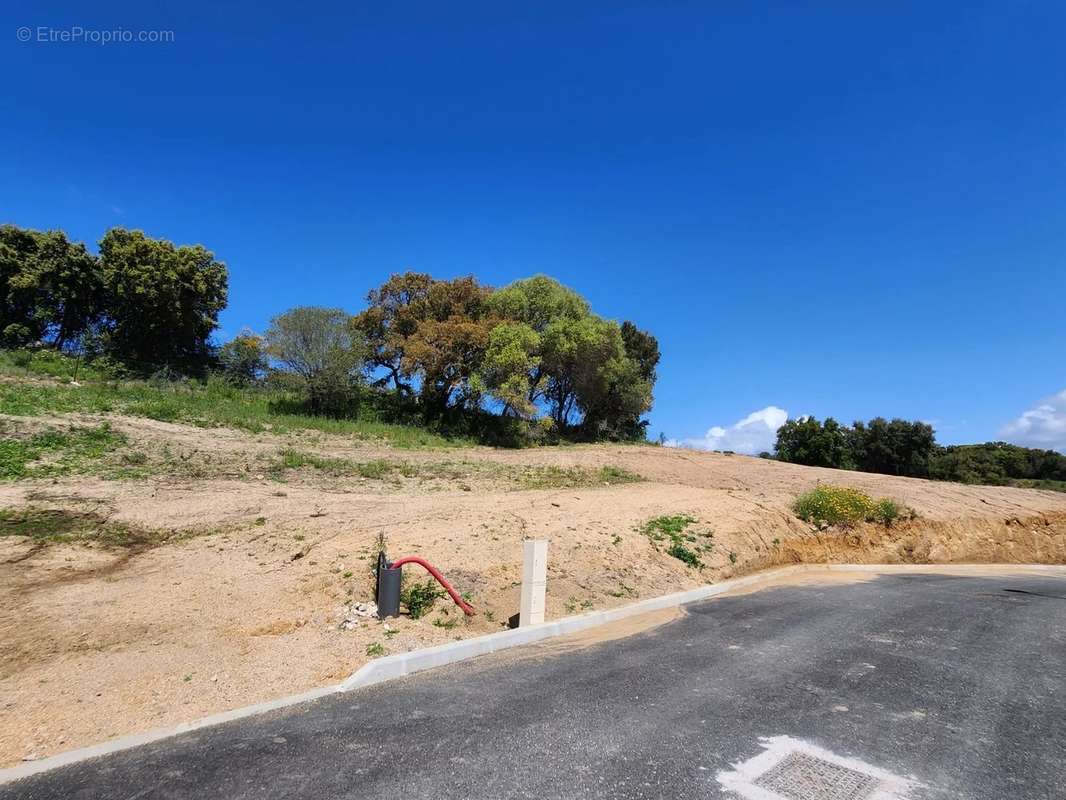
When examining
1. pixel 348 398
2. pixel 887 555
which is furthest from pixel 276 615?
pixel 348 398

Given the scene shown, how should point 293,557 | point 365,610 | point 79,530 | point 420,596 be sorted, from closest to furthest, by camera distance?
point 365,610 → point 420,596 → point 293,557 → point 79,530

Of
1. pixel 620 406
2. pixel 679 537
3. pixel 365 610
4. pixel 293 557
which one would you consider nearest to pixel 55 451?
pixel 293 557

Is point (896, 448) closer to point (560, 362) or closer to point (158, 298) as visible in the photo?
point (560, 362)

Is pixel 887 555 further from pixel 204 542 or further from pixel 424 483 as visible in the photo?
pixel 204 542

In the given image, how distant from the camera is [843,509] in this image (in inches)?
616

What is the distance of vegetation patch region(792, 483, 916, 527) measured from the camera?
15.5m

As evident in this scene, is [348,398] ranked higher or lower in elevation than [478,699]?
higher

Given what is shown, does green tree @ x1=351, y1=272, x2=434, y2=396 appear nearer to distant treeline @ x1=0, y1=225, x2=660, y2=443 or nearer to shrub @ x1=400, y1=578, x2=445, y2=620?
distant treeline @ x1=0, y1=225, x2=660, y2=443

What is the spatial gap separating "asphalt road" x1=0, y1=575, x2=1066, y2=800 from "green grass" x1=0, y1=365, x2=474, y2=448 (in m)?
16.3

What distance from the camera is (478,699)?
5.07 metres

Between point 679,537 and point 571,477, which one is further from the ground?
point 571,477

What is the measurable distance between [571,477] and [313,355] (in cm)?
1289

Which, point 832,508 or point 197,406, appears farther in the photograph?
point 197,406

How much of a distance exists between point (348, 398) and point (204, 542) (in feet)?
53.9
